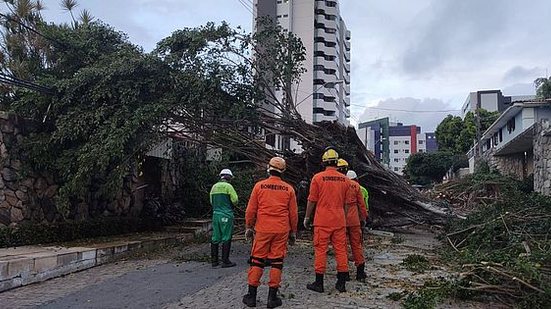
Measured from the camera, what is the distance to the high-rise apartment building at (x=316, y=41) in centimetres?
5933

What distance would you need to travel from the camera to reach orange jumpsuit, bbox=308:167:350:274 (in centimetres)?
620

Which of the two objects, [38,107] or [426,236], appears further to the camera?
[426,236]

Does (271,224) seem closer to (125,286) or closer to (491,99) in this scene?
(125,286)

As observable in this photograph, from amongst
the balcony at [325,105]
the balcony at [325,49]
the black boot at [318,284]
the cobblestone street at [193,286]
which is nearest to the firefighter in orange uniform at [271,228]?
the cobblestone street at [193,286]

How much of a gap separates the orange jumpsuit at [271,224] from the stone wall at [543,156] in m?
13.5

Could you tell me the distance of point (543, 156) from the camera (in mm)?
17000

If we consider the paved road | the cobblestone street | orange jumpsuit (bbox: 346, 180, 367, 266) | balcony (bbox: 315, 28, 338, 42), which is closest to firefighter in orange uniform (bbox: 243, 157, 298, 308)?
the cobblestone street

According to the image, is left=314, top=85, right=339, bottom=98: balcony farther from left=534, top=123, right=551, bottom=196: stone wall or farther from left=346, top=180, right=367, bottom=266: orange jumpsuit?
left=346, top=180, right=367, bottom=266: orange jumpsuit

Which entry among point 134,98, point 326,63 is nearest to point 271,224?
point 134,98

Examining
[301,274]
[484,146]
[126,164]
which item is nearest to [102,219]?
[126,164]

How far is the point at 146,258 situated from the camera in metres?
9.71

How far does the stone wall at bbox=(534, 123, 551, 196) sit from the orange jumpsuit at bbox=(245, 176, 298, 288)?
1352cm

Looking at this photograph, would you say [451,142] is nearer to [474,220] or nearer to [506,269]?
[474,220]

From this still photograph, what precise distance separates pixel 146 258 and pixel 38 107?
3.90 m
